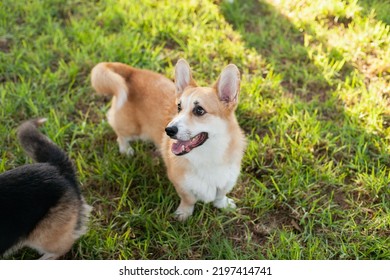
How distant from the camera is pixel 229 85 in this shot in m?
2.52

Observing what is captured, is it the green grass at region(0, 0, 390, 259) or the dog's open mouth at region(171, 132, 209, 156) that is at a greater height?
the dog's open mouth at region(171, 132, 209, 156)

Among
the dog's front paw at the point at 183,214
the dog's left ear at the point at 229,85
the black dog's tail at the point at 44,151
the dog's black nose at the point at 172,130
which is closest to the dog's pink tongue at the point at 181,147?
the dog's black nose at the point at 172,130

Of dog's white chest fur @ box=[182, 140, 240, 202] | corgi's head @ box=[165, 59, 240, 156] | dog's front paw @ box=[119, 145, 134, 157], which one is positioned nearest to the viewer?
corgi's head @ box=[165, 59, 240, 156]

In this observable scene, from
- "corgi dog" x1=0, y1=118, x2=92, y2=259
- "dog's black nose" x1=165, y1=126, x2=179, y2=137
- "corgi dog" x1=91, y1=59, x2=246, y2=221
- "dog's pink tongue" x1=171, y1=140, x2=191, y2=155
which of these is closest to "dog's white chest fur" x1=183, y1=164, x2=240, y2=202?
"corgi dog" x1=91, y1=59, x2=246, y2=221

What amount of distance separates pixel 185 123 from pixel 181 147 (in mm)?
187

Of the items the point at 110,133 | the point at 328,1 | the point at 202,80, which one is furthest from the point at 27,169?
the point at 328,1

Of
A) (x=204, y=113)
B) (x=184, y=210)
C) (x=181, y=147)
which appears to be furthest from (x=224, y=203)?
(x=204, y=113)

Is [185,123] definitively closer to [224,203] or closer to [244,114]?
[224,203]

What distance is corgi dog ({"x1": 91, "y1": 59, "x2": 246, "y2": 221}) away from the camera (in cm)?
250

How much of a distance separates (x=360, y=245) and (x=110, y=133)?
7.11ft

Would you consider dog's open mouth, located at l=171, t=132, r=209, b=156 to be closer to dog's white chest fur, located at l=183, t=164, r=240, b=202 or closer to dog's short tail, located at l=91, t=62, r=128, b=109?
dog's white chest fur, located at l=183, t=164, r=240, b=202

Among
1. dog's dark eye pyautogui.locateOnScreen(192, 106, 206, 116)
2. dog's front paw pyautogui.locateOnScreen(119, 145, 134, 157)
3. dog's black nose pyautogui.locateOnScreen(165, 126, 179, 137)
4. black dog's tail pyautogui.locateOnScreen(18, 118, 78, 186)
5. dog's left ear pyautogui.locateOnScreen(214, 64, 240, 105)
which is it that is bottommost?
dog's front paw pyautogui.locateOnScreen(119, 145, 134, 157)

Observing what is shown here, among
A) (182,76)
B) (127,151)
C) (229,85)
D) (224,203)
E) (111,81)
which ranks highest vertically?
(229,85)

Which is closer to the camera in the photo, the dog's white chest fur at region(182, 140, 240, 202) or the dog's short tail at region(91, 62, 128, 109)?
the dog's white chest fur at region(182, 140, 240, 202)
